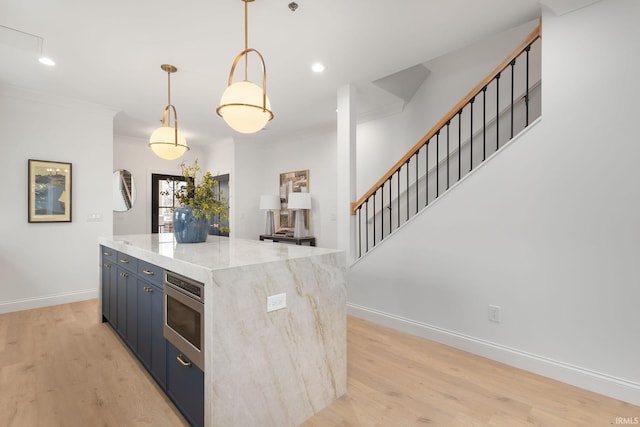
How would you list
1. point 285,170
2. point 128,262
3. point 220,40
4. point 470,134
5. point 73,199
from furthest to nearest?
point 285,170, point 73,199, point 470,134, point 220,40, point 128,262

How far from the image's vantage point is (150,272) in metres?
2.11

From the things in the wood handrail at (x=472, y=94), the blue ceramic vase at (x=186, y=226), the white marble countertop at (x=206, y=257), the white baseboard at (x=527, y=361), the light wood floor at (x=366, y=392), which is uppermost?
the wood handrail at (x=472, y=94)

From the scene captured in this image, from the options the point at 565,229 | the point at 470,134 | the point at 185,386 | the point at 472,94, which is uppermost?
the point at 472,94

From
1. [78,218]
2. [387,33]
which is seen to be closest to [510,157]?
[387,33]

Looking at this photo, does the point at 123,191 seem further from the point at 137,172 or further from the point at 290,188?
the point at 290,188

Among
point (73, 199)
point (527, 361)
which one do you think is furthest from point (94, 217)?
point (527, 361)

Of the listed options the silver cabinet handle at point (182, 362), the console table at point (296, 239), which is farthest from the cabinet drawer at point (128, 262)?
the console table at point (296, 239)

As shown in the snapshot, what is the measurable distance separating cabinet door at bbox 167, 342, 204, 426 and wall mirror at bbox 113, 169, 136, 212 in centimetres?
506

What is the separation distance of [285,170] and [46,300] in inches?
160

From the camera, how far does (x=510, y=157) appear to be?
2.51 meters

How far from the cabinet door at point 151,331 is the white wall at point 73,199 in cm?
259

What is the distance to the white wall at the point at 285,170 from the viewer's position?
547cm

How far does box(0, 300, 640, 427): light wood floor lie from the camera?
1.85 m

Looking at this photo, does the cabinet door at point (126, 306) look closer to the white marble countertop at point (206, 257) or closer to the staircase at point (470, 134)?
the white marble countertop at point (206, 257)
